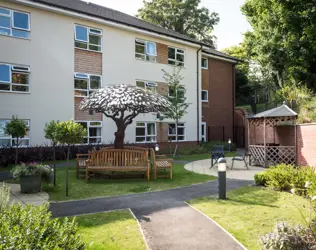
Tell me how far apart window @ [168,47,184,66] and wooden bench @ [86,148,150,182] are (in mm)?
13210

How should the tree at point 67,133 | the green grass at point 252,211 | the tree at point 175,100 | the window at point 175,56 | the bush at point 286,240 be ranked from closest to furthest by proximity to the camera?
the bush at point 286,240
the green grass at point 252,211
the tree at point 67,133
the tree at point 175,100
the window at point 175,56

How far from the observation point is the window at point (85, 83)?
1672 centimetres

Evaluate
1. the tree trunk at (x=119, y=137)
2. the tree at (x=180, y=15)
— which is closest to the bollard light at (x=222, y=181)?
the tree trunk at (x=119, y=137)

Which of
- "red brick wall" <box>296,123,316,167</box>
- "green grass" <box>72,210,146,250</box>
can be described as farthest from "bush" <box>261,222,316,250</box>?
"red brick wall" <box>296,123,316,167</box>

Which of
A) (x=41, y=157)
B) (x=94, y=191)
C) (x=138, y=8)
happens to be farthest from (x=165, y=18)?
(x=94, y=191)

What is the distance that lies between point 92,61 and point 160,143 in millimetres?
7769

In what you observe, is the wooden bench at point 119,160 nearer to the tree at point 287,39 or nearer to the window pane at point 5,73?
the window pane at point 5,73

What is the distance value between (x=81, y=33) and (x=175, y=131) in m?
10.0

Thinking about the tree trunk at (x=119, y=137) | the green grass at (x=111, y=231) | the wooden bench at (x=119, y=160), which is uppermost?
the tree trunk at (x=119, y=137)

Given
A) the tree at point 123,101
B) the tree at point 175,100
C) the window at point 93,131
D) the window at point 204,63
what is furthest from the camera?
the window at point 204,63

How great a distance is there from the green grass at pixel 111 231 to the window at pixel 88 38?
13.6m

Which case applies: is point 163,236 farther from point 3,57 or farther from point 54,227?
point 3,57

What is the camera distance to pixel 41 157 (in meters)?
14.3

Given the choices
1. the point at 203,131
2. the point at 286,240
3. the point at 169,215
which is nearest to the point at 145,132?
the point at 203,131
